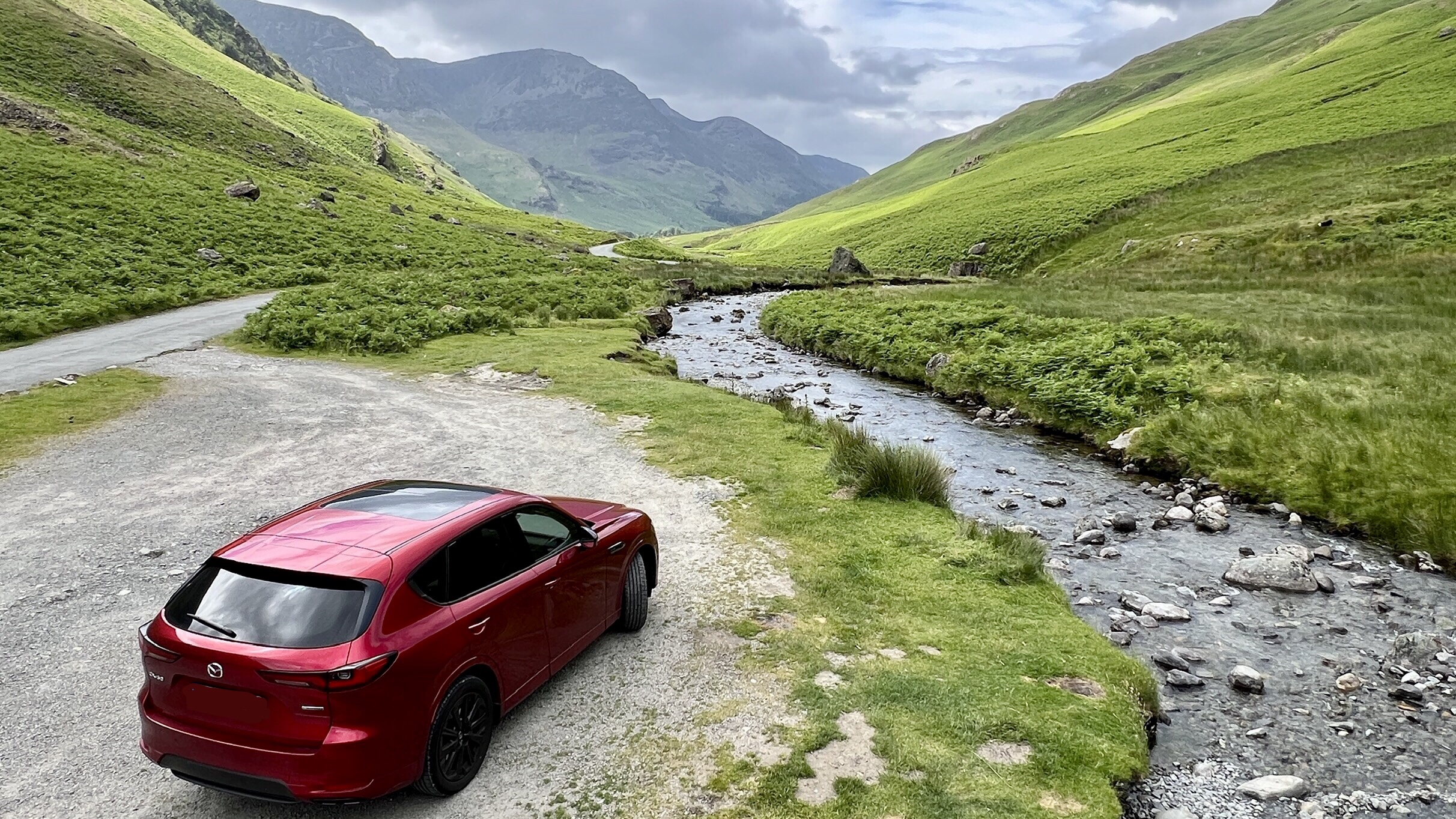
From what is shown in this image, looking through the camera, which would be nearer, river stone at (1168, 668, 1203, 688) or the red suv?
the red suv

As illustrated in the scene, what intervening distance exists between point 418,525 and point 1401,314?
1184 inches

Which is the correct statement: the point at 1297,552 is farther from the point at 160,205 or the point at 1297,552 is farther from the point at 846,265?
the point at 846,265

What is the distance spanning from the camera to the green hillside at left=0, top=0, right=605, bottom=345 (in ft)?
108

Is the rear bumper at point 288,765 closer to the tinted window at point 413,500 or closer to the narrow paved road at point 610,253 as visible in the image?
the tinted window at point 413,500

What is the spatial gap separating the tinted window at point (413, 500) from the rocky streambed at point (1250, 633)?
648 cm

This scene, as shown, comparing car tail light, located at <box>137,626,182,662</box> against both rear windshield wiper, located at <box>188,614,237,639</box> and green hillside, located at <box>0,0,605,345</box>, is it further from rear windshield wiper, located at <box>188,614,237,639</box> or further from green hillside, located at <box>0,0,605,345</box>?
green hillside, located at <box>0,0,605,345</box>

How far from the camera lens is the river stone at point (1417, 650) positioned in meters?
8.23

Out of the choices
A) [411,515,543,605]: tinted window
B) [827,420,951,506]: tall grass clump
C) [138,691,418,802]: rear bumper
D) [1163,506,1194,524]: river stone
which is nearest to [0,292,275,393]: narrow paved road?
[138,691,418,802]: rear bumper

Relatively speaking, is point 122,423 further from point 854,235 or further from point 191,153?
point 854,235

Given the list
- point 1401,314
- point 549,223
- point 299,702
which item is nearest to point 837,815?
point 299,702

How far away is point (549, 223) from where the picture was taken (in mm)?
121875

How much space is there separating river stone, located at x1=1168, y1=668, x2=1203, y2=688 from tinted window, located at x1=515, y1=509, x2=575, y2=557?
675 centimetres

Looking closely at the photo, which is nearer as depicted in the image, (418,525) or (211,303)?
(418,525)

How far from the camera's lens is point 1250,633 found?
9.13 m
